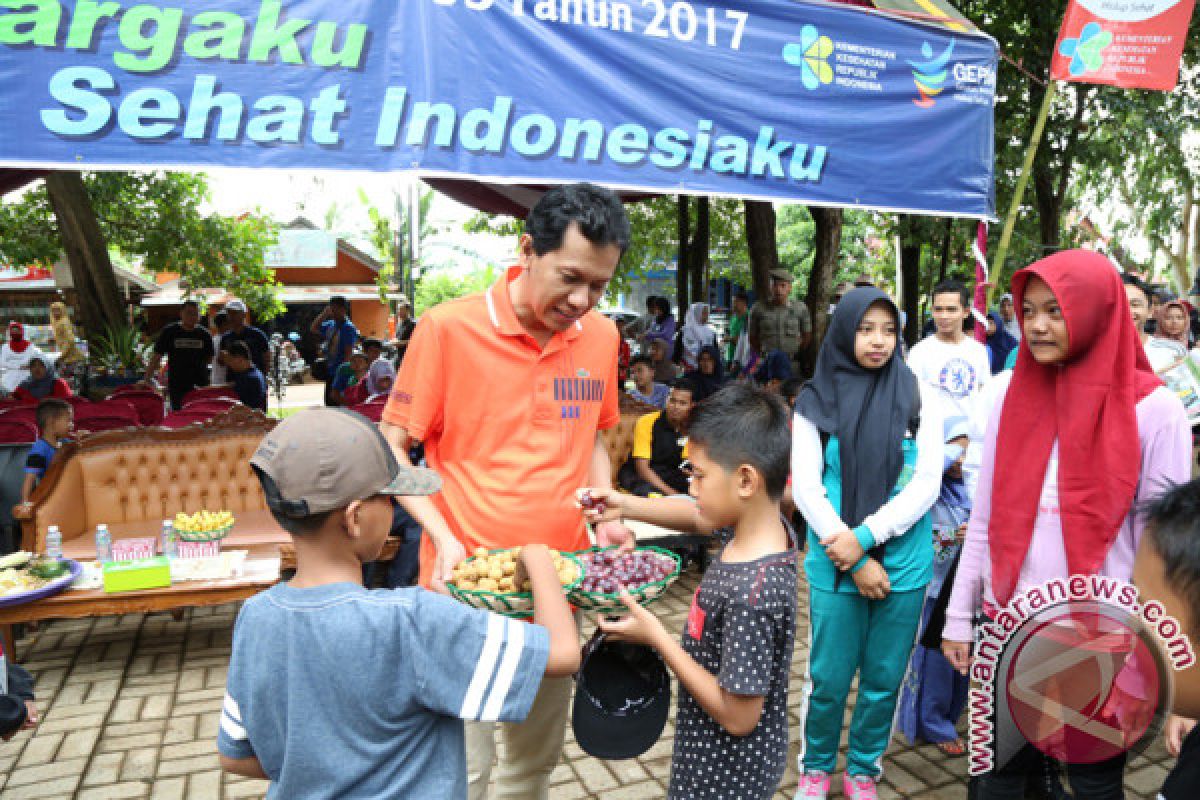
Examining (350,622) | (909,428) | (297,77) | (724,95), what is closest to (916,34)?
(724,95)

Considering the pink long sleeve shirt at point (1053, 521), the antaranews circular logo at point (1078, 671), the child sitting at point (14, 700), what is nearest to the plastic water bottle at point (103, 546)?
the child sitting at point (14, 700)

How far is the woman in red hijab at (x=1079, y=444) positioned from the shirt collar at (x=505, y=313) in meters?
1.45

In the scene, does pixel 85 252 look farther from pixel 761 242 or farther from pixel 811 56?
pixel 811 56

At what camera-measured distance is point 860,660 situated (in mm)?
2998

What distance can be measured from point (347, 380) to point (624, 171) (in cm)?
699

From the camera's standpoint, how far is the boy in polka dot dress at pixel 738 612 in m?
1.92

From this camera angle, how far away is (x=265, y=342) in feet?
30.2

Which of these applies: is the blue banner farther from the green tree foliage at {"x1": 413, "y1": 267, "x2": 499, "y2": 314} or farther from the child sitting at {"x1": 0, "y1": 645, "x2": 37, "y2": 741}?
the green tree foliage at {"x1": 413, "y1": 267, "x2": 499, "y2": 314}

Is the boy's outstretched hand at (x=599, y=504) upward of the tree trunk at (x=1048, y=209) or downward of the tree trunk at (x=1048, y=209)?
downward

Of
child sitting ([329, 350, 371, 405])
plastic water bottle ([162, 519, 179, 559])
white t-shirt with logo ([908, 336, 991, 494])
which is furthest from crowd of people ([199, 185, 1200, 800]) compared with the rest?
child sitting ([329, 350, 371, 405])

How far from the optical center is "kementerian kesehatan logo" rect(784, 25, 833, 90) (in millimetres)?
4828

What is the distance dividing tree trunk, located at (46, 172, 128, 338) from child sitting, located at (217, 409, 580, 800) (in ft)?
36.3

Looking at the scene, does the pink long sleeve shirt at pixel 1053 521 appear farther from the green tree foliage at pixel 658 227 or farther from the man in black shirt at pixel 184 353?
the green tree foliage at pixel 658 227

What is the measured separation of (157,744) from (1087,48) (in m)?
7.08
